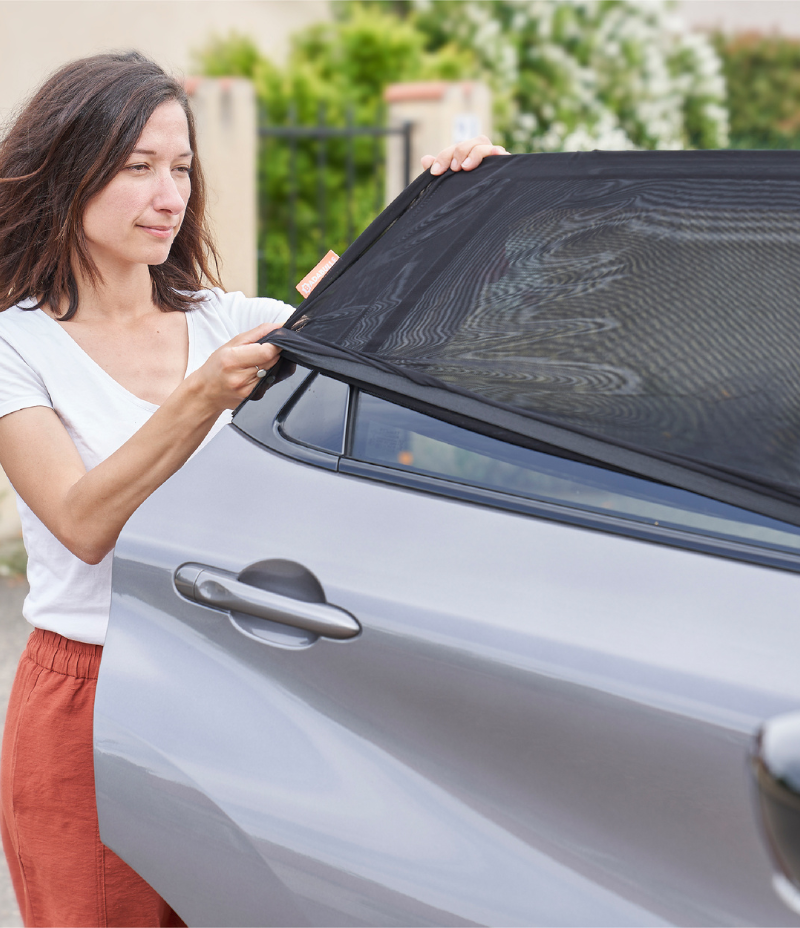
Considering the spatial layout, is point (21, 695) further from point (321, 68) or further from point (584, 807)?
point (321, 68)

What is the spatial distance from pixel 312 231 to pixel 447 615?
7166mm

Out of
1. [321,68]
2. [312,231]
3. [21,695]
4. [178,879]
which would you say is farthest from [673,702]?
[321,68]

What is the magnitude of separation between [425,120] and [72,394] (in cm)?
538

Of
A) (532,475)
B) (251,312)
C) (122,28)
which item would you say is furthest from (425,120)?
(532,475)

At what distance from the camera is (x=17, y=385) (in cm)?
150

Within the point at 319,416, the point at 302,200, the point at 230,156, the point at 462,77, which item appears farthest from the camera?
the point at 462,77

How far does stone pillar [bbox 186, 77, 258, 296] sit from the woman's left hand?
15.2 ft

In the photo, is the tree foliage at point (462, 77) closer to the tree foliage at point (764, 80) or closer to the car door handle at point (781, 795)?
the car door handle at point (781, 795)

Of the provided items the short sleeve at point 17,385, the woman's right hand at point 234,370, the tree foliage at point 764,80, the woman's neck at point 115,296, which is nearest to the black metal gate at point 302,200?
the woman's neck at point 115,296

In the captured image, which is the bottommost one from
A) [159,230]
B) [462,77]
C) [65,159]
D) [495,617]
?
[495,617]

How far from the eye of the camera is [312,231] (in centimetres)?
791

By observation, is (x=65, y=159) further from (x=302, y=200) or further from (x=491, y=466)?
(x=302, y=200)

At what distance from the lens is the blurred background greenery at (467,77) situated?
7.74 metres

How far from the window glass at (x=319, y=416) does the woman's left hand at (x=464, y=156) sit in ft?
1.35
